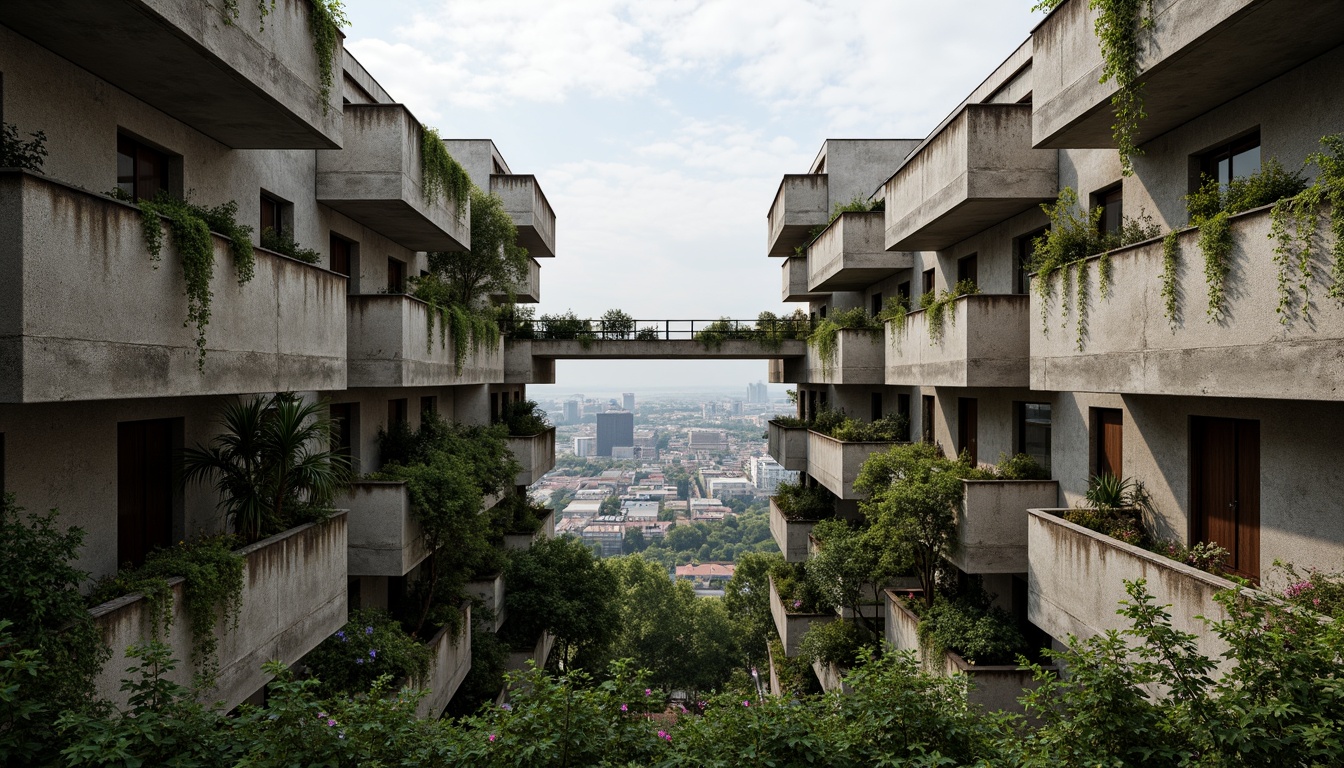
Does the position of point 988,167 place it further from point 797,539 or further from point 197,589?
point 797,539

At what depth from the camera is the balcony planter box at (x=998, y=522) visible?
42.6 ft

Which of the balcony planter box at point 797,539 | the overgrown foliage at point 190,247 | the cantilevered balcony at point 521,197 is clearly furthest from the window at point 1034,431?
the cantilevered balcony at point 521,197

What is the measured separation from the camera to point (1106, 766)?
209 inches

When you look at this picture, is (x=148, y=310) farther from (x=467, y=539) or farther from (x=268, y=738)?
(x=467, y=539)

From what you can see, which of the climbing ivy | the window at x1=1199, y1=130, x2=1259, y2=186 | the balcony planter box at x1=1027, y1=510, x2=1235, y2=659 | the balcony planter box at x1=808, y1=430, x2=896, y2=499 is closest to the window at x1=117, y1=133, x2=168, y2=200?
the climbing ivy

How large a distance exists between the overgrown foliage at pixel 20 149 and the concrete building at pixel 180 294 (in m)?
0.14

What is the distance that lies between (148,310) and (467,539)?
8619mm

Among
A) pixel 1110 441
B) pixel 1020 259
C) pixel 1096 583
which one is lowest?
pixel 1096 583

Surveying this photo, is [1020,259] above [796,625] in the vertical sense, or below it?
above

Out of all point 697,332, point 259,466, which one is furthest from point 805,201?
point 259,466

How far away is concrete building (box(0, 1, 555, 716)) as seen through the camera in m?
6.47

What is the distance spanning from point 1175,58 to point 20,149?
12.7 m

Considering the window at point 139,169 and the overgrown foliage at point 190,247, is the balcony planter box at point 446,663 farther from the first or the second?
the window at point 139,169

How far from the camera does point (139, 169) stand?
30.9 ft
